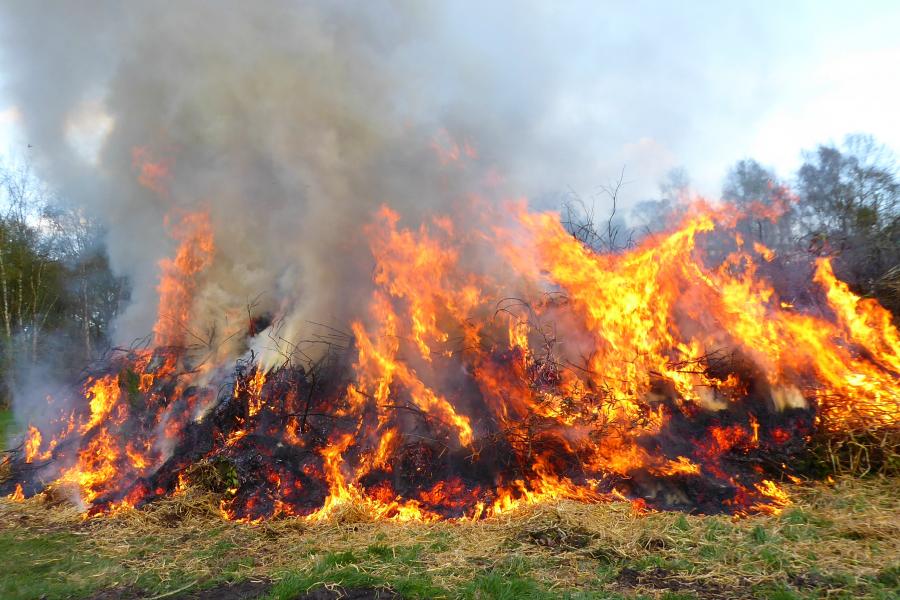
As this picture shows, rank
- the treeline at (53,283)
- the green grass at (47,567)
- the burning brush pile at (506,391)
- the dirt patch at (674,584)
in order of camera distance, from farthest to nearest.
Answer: the treeline at (53,283) < the burning brush pile at (506,391) < the green grass at (47,567) < the dirt patch at (674,584)

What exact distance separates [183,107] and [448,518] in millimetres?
9138

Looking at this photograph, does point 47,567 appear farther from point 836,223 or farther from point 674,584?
point 836,223

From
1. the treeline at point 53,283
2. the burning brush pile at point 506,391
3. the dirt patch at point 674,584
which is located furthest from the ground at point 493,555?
the treeline at point 53,283

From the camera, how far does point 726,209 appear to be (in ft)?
29.2

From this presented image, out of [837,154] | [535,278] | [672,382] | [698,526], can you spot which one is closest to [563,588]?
[698,526]

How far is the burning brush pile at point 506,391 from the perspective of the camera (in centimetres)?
627

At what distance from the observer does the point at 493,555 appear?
15.1ft

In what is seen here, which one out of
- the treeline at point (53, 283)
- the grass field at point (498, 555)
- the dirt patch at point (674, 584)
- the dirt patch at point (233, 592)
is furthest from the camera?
the treeline at point (53, 283)

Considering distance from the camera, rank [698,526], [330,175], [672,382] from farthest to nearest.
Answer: [330,175] → [672,382] → [698,526]

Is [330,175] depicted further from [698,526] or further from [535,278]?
[698,526]

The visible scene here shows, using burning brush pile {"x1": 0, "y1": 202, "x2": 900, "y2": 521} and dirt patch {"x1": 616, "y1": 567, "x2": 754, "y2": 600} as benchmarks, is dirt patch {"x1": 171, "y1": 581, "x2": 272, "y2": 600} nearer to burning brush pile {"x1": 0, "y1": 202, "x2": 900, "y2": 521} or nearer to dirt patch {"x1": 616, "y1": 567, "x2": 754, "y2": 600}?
burning brush pile {"x1": 0, "y1": 202, "x2": 900, "y2": 521}

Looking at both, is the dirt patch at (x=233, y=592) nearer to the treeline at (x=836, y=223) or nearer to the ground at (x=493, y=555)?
the ground at (x=493, y=555)

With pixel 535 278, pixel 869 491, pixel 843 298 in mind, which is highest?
pixel 535 278

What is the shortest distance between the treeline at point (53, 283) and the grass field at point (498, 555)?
18019mm
